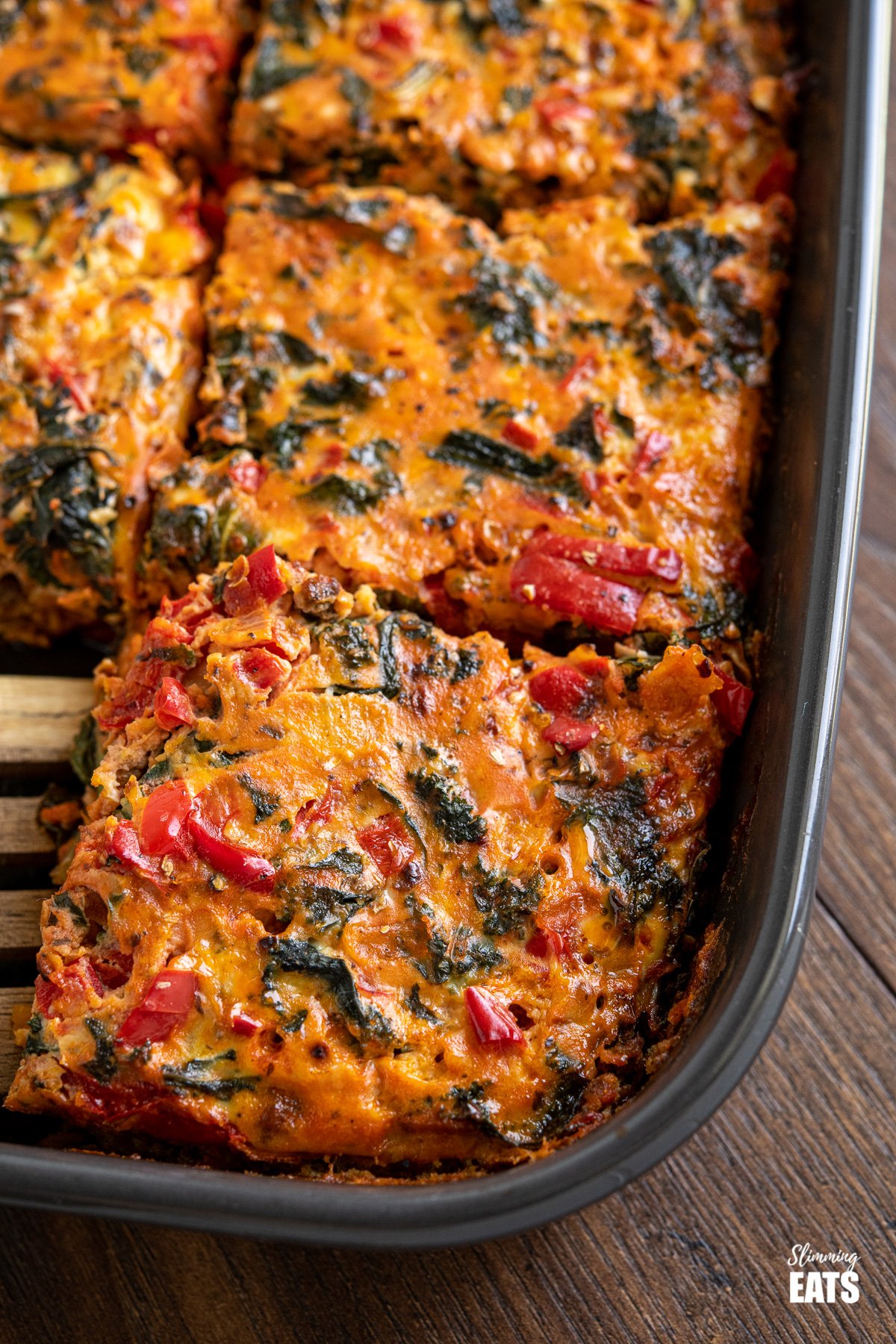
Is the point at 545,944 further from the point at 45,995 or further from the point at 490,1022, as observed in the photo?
the point at 45,995

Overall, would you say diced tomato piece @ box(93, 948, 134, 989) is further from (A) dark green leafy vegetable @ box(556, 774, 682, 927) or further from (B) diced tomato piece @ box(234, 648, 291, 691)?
(A) dark green leafy vegetable @ box(556, 774, 682, 927)

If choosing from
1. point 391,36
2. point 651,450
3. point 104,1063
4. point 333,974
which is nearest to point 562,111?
point 391,36

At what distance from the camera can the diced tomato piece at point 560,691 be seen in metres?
2.53

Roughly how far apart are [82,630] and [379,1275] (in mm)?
1717

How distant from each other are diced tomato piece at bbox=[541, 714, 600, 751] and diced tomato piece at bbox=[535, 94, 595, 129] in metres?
1.80

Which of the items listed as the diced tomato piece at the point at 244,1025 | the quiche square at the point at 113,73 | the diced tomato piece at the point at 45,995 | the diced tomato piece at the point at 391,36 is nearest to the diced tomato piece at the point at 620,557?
the diced tomato piece at the point at 244,1025

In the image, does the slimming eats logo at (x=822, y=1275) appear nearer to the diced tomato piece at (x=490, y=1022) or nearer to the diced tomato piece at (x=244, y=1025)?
the diced tomato piece at (x=490, y=1022)

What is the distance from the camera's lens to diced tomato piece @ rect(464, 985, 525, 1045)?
7.14 feet

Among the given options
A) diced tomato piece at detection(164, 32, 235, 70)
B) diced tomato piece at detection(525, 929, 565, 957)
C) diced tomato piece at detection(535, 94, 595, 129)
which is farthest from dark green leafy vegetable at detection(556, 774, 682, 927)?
diced tomato piece at detection(164, 32, 235, 70)

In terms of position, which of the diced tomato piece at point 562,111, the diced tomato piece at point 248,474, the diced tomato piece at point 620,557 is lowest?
the diced tomato piece at point 248,474

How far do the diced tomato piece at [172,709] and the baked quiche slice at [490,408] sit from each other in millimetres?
438

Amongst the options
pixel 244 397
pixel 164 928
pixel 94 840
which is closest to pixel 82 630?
pixel 244 397

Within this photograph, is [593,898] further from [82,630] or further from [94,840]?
[82,630]

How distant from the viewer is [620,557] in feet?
8.77
